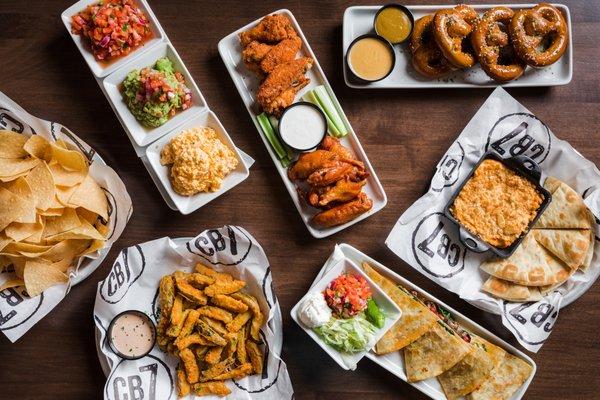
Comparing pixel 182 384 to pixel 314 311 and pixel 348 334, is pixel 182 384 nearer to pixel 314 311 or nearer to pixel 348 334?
pixel 314 311

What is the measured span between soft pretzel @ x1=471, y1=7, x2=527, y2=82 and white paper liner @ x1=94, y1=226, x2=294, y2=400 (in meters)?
1.80

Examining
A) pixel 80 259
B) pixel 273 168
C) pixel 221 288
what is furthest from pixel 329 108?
pixel 80 259

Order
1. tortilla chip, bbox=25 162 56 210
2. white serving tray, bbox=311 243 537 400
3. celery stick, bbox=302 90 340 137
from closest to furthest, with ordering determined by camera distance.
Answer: tortilla chip, bbox=25 162 56 210 < white serving tray, bbox=311 243 537 400 < celery stick, bbox=302 90 340 137

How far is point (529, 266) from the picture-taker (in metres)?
3.50

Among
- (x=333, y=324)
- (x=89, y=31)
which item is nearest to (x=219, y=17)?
(x=89, y=31)

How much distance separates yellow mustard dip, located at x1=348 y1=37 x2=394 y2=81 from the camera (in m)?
3.51

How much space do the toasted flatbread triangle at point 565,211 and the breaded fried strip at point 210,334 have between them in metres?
2.14

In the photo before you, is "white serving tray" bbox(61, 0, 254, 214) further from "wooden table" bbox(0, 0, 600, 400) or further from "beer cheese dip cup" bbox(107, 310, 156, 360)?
"beer cheese dip cup" bbox(107, 310, 156, 360)

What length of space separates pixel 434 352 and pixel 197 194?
172 cm

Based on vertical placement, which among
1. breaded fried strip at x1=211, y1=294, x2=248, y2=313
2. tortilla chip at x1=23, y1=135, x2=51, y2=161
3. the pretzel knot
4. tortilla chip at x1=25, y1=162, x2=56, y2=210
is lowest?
breaded fried strip at x1=211, y1=294, x2=248, y2=313

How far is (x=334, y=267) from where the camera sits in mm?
3365

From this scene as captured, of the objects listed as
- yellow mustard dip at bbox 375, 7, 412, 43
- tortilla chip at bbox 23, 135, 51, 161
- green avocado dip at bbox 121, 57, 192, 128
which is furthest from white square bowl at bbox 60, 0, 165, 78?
yellow mustard dip at bbox 375, 7, 412, 43

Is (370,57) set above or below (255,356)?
above

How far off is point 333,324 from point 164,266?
3.71 feet
